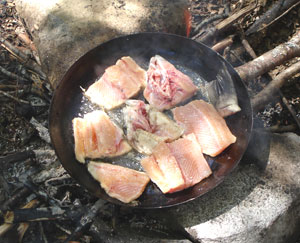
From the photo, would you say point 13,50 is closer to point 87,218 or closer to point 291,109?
point 87,218

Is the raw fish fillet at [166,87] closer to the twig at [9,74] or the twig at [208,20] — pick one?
the twig at [208,20]

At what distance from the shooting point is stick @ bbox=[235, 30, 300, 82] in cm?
380

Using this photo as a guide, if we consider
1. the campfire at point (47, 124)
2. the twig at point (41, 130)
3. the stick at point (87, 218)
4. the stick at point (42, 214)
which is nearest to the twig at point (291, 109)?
the campfire at point (47, 124)

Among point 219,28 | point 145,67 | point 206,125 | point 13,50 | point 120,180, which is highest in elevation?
point 219,28

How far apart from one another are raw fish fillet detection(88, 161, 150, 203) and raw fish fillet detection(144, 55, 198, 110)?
0.99 m

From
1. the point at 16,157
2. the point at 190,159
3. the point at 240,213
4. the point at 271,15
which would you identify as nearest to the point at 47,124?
the point at 16,157

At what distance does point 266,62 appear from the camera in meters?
3.87

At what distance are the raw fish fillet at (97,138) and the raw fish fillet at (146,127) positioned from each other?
0.47 feet

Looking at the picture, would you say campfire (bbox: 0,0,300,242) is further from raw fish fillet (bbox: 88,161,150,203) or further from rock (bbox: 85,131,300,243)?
raw fish fillet (bbox: 88,161,150,203)

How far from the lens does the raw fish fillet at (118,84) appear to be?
12.0 ft

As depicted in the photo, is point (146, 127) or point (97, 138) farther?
point (146, 127)

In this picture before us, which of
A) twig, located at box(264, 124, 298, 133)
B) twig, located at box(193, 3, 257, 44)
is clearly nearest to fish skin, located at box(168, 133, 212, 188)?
twig, located at box(264, 124, 298, 133)

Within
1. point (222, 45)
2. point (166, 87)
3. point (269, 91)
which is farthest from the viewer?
point (222, 45)

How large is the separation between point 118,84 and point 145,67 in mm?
567
